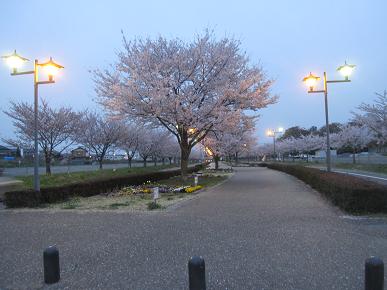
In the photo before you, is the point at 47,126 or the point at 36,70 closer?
the point at 36,70

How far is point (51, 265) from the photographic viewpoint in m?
5.18

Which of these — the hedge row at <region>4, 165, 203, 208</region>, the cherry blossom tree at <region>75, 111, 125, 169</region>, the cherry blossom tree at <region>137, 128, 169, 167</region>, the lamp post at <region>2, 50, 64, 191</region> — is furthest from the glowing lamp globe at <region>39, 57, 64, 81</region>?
the cherry blossom tree at <region>137, 128, 169, 167</region>

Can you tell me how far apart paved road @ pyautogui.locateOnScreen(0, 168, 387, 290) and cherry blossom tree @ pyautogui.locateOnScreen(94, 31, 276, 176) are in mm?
10467

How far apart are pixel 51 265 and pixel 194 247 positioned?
2.65m

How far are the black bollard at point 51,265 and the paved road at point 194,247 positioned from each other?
145mm

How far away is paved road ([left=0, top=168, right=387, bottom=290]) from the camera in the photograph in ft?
17.5

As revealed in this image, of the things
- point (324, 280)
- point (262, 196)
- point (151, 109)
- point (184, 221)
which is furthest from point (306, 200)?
point (151, 109)

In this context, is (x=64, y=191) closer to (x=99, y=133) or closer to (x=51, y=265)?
(x=51, y=265)

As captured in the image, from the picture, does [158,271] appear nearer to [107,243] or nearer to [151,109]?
[107,243]

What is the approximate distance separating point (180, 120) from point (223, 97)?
2.84 metres

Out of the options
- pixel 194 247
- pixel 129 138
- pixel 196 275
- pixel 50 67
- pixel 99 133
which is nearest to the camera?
pixel 196 275

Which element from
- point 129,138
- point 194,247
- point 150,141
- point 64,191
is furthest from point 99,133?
point 194,247

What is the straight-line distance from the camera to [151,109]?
69.5 feet

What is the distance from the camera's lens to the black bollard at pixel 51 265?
513cm
